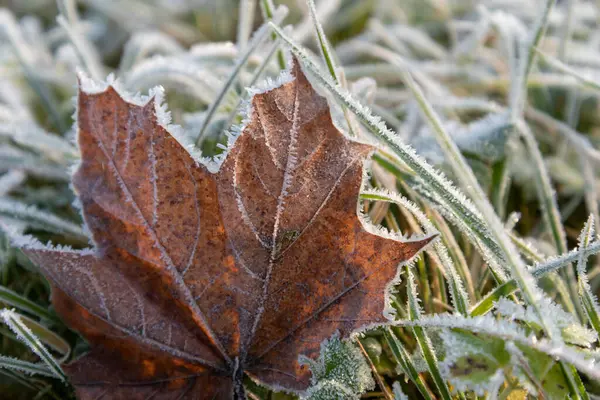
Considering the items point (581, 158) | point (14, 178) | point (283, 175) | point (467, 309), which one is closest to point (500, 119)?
point (581, 158)

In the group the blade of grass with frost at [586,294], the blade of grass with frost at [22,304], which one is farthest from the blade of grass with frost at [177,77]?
the blade of grass with frost at [586,294]

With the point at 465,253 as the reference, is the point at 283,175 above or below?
above

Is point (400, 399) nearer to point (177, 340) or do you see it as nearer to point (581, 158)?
point (177, 340)

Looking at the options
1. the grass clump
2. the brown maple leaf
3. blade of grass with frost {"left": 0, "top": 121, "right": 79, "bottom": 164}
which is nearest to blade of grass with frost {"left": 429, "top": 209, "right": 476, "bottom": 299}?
the grass clump

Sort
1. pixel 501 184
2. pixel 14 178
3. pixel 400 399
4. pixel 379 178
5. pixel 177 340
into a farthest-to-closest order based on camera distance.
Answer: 1. pixel 14 178
2. pixel 501 184
3. pixel 379 178
4. pixel 177 340
5. pixel 400 399

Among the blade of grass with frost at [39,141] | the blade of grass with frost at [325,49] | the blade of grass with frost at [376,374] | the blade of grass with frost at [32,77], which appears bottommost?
the blade of grass with frost at [376,374]

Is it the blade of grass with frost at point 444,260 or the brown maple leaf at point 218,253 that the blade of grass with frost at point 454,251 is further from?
the brown maple leaf at point 218,253

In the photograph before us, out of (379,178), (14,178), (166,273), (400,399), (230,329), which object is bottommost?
(400,399)
